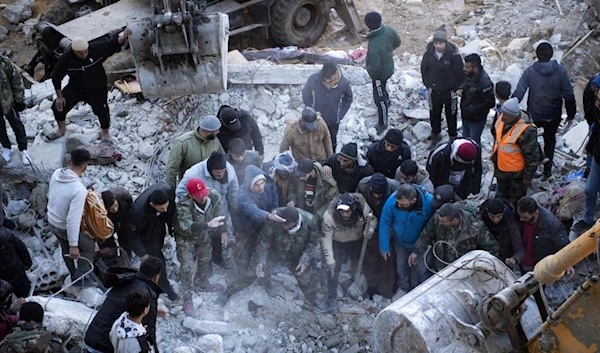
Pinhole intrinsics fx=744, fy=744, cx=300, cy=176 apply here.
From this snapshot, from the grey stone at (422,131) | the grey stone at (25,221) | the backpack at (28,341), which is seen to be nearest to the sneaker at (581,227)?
the grey stone at (422,131)

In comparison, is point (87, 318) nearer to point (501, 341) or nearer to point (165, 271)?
point (165, 271)

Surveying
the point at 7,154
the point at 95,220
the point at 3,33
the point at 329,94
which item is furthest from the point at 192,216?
the point at 3,33

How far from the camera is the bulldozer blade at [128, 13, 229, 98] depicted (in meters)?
8.73

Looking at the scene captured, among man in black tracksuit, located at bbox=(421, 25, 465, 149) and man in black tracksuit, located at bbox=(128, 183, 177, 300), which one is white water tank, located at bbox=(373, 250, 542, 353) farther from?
man in black tracksuit, located at bbox=(421, 25, 465, 149)

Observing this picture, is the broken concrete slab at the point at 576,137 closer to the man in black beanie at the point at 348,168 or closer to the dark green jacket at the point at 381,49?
the dark green jacket at the point at 381,49

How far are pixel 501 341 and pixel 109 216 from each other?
144 inches

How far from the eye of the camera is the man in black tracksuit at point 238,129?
7855mm

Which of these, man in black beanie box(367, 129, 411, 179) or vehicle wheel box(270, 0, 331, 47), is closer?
man in black beanie box(367, 129, 411, 179)

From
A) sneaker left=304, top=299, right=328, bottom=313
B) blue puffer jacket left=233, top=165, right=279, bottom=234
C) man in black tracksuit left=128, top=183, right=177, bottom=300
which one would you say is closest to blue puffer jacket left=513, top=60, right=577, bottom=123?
blue puffer jacket left=233, top=165, right=279, bottom=234

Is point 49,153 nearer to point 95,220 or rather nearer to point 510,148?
point 95,220

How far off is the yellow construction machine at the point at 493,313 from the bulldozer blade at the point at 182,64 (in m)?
4.14

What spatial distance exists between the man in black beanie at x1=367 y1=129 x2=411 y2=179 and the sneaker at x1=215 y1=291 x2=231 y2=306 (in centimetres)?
201

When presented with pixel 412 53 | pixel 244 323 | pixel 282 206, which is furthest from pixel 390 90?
pixel 244 323

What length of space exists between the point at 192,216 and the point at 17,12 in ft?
31.7
